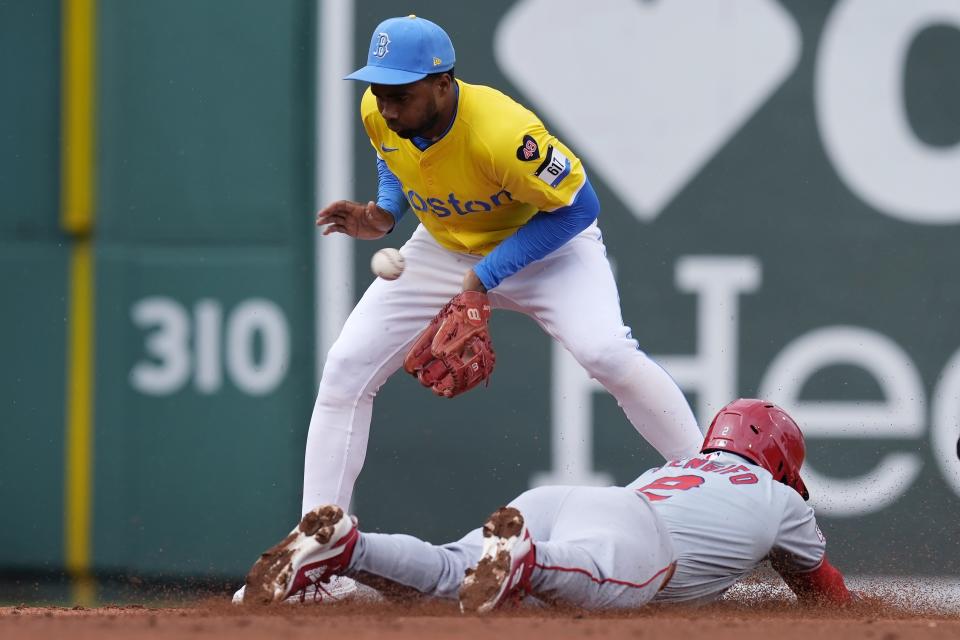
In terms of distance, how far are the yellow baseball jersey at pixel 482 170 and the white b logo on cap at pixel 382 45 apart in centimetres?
25

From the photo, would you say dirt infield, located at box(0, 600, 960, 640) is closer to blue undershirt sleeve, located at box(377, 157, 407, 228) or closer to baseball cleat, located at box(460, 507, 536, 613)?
baseball cleat, located at box(460, 507, 536, 613)

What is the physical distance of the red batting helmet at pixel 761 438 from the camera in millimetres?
3646

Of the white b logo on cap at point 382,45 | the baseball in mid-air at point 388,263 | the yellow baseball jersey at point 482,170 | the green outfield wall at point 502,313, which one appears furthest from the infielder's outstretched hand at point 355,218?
the green outfield wall at point 502,313

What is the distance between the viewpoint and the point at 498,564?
2.90 meters

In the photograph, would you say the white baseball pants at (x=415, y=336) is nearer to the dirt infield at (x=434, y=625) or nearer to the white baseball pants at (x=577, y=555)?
the white baseball pants at (x=577, y=555)

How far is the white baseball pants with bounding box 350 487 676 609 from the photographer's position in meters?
3.07

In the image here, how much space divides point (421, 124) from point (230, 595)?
216cm

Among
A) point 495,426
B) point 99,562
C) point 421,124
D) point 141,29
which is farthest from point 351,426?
point 141,29

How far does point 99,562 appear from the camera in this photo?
516cm

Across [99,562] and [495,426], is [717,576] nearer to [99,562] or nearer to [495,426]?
[495,426]

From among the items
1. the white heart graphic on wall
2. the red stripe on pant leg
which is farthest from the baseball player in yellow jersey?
the white heart graphic on wall

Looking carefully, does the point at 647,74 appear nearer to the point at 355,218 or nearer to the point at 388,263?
the point at 355,218

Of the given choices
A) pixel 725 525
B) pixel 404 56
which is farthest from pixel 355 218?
pixel 725 525

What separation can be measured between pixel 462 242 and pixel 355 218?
0.31 m
